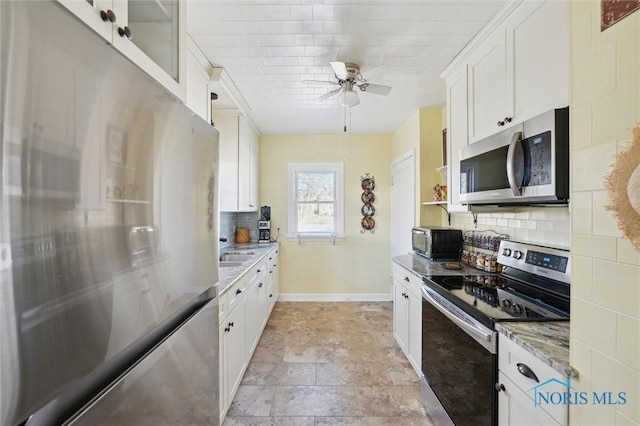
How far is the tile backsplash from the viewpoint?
166 centimetres

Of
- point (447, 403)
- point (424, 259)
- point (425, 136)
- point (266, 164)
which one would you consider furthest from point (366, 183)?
point (447, 403)

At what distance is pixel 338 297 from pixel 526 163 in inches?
131

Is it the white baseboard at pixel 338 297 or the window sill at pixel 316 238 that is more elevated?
the window sill at pixel 316 238

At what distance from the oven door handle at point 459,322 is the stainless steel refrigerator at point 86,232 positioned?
1206 mm

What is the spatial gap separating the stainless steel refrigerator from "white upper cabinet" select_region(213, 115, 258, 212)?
2.19 m

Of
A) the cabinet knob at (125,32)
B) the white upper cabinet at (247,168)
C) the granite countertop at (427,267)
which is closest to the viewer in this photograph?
the cabinet knob at (125,32)

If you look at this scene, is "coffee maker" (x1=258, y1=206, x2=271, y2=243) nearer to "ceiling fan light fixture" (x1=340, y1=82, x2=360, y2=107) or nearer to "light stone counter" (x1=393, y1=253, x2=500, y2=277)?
"light stone counter" (x1=393, y1=253, x2=500, y2=277)

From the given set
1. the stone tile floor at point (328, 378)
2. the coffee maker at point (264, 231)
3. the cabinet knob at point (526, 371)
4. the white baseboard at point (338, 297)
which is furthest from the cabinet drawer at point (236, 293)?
the white baseboard at point (338, 297)

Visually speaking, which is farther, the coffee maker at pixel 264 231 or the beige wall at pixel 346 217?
the beige wall at pixel 346 217

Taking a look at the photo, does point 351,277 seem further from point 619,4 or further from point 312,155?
point 619,4

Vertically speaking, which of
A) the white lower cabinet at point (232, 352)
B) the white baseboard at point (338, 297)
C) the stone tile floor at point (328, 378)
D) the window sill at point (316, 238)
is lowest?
the stone tile floor at point (328, 378)

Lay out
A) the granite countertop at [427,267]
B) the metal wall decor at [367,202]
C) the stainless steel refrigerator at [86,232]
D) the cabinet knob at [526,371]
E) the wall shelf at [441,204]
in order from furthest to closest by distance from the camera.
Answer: the metal wall decor at [367,202], the wall shelf at [441,204], the granite countertop at [427,267], the cabinet knob at [526,371], the stainless steel refrigerator at [86,232]

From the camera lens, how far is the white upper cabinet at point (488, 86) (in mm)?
1708

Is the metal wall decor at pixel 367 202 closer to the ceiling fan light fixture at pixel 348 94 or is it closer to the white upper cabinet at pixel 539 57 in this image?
the ceiling fan light fixture at pixel 348 94
